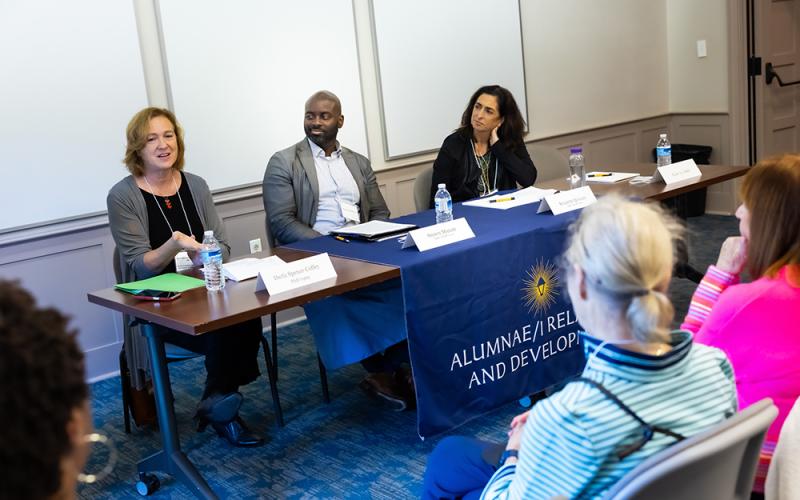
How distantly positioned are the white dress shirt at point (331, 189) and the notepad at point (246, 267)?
2.74ft

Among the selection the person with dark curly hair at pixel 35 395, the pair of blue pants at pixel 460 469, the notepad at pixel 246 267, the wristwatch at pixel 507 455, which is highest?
the person with dark curly hair at pixel 35 395

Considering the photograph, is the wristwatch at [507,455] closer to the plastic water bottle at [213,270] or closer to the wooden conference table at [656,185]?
the plastic water bottle at [213,270]

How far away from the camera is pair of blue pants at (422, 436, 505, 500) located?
1.77 meters

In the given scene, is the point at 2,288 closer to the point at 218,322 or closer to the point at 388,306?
the point at 218,322

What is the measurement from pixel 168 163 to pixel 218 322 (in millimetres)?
1188

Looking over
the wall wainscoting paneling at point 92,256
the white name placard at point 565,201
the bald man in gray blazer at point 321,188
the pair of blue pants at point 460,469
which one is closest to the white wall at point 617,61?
the wall wainscoting paneling at point 92,256

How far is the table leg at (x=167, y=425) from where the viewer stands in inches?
103

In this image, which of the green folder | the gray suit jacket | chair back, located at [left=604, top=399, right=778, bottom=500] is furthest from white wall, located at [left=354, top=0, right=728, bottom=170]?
chair back, located at [left=604, top=399, right=778, bottom=500]

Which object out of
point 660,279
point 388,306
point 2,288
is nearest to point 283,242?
point 388,306

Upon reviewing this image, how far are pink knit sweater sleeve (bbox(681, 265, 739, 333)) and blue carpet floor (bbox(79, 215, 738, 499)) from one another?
42.4 inches

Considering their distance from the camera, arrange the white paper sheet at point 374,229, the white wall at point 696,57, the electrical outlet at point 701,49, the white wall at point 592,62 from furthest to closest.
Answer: the electrical outlet at point 701,49, the white wall at point 696,57, the white wall at point 592,62, the white paper sheet at point 374,229

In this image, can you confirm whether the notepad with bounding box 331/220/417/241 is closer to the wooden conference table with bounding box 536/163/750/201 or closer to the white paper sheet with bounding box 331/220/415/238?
the white paper sheet with bounding box 331/220/415/238

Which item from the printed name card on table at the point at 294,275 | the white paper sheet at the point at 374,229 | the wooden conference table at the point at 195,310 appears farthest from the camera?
the white paper sheet at the point at 374,229

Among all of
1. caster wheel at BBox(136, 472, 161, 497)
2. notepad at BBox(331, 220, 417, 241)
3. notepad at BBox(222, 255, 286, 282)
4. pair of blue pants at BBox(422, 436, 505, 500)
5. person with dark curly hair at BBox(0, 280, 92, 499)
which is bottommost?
caster wheel at BBox(136, 472, 161, 497)
